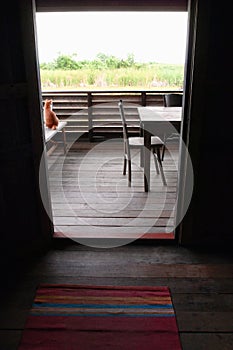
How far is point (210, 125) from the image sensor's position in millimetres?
1998

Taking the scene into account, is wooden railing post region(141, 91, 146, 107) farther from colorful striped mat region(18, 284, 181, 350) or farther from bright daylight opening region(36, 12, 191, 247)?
colorful striped mat region(18, 284, 181, 350)

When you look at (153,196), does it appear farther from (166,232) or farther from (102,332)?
(102,332)

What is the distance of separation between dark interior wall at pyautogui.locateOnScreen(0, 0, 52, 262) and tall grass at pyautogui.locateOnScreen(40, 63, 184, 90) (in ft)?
12.4

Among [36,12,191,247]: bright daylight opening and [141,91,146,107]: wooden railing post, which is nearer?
[36,12,191,247]: bright daylight opening

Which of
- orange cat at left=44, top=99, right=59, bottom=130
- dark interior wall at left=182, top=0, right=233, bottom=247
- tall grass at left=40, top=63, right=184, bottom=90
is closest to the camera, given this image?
dark interior wall at left=182, top=0, right=233, bottom=247

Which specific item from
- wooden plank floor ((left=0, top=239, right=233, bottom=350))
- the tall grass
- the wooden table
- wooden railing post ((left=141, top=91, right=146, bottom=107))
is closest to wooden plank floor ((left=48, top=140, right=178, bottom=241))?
wooden plank floor ((left=0, top=239, right=233, bottom=350))

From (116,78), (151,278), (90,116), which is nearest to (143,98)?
(116,78)

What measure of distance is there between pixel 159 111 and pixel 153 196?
1.14 metres

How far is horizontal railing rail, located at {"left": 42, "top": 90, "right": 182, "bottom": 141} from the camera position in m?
5.40

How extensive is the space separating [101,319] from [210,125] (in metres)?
1.40

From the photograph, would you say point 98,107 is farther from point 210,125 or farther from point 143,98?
point 210,125

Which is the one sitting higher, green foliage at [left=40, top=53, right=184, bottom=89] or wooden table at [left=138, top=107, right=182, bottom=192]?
green foliage at [left=40, top=53, right=184, bottom=89]

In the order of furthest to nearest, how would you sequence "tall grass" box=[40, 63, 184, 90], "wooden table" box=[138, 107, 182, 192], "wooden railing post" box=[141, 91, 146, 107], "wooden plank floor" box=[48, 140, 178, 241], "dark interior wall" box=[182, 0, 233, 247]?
1. "tall grass" box=[40, 63, 184, 90]
2. "wooden railing post" box=[141, 91, 146, 107]
3. "wooden table" box=[138, 107, 182, 192]
4. "wooden plank floor" box=[48, 140, 178, 241]
5. "dark interior wall" box=[182, 0, 233, 247]

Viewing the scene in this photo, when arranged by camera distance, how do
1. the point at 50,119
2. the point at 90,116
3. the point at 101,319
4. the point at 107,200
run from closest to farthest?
the point at 101,319 → the point at 107,200 → the point at 50,119 → the point at 90,116
